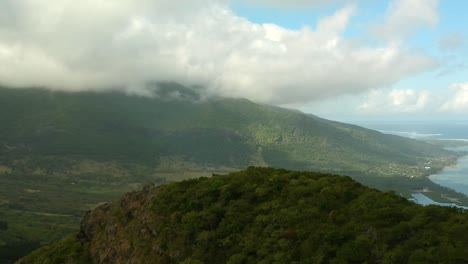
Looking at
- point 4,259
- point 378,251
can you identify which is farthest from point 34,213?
point 378,251

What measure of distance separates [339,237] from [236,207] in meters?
10.0

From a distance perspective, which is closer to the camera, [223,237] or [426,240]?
[426,240]

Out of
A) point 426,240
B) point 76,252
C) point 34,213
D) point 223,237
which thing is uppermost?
point 426,240

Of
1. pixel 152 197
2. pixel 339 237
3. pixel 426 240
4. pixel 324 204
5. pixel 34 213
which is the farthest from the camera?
pixel 34 213

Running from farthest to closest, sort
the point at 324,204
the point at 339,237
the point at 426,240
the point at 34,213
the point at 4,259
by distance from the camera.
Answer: the point at 34,213 → the point at 4,259 → the point at 324,204 → the point at 339,237 → the point at 426,240

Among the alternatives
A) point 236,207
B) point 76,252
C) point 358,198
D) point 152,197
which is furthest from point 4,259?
point 358,198

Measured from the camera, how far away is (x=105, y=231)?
131 ft

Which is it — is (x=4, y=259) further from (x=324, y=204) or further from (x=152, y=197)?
(x=324, y=204)

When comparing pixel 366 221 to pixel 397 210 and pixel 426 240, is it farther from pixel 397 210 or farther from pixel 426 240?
pixel 426 240

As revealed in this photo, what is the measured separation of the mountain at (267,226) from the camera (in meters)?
23.0

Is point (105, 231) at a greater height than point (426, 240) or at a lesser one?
lesser

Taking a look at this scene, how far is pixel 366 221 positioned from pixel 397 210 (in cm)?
225

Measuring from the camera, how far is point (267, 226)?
28.8 meters

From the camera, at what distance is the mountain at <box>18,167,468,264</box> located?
23016 millimetres
